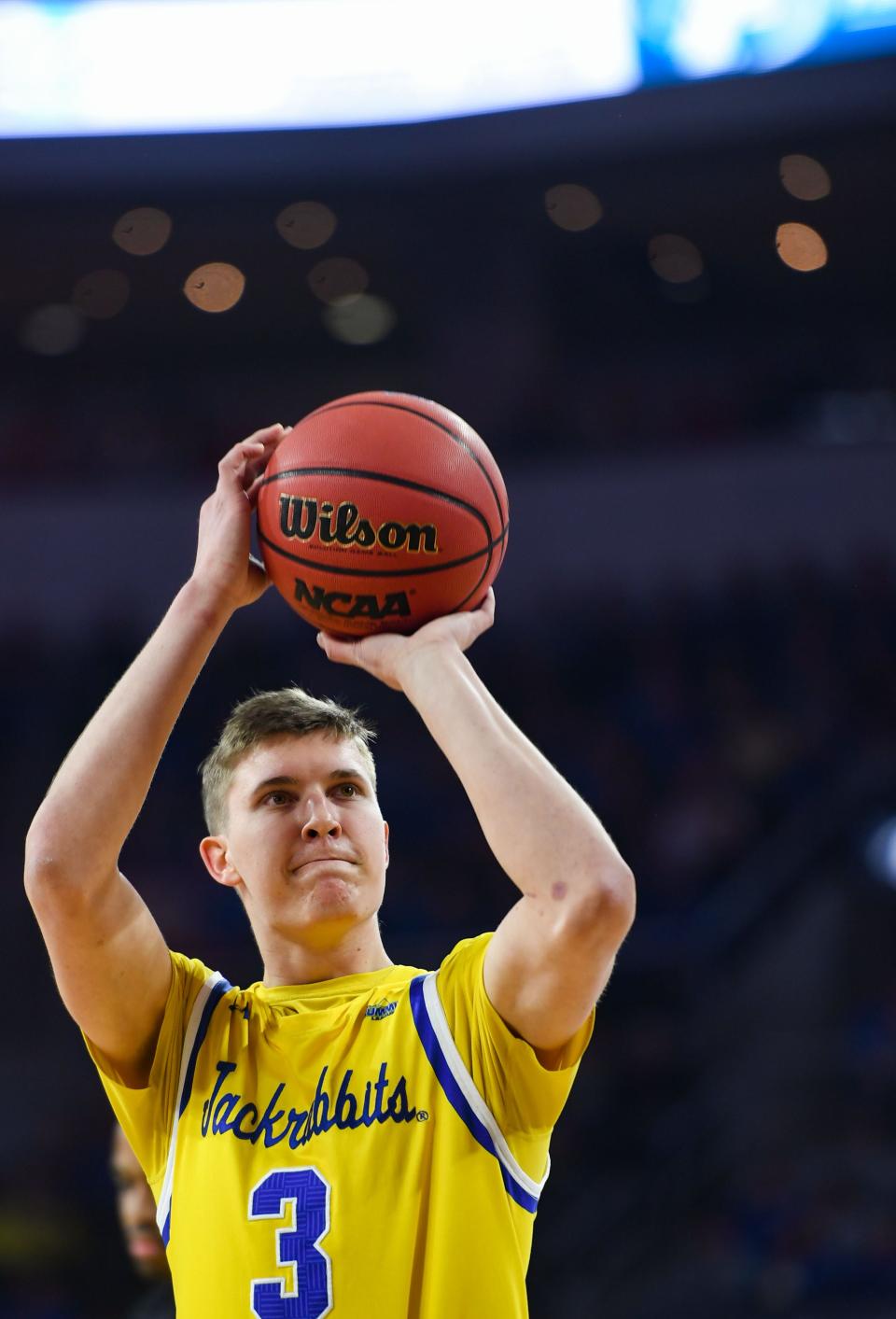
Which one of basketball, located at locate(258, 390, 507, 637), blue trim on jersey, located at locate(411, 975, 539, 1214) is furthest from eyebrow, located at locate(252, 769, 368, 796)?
blue trim on jersey, located at locate(411, 975, 539, 1214)

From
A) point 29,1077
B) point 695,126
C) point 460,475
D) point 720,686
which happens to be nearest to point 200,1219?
point 460,475

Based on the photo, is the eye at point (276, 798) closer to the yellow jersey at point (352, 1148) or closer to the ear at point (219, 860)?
the ear at point (219, 860)

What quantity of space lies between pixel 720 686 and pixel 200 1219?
10.4 meters

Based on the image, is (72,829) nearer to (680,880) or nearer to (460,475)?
(460,475)

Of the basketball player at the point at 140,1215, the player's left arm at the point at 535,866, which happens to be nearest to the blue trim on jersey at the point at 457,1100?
the player's left arm at the point at 535,866

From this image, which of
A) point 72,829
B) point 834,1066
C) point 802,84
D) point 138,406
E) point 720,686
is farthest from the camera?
point 138,406

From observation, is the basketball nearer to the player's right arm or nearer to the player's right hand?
the player's right hand

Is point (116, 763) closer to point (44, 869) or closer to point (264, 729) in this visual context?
point (44, 869)

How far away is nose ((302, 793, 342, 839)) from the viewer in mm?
2873

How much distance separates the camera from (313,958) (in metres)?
3.00

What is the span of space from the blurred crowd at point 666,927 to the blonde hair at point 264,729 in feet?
19.7

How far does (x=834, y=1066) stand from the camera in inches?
388

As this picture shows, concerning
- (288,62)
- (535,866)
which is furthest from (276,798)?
(288,62)

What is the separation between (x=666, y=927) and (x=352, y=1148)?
24.7 feet
